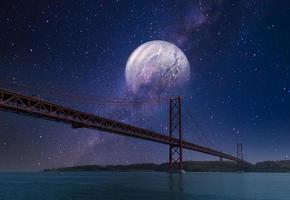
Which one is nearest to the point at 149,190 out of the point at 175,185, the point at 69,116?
the point at 175,185

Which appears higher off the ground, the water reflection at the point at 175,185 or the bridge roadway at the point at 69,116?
the bridge roadway at the point at 69,116

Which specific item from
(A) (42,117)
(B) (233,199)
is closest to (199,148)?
(A) (42,117)

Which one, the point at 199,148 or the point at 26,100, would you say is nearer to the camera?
the point at 26,100

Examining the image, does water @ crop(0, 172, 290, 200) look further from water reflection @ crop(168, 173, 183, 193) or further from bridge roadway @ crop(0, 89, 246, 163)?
bridge roadway @ crop(0, 89, 246, 163)

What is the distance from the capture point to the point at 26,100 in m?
41.6

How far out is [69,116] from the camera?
1949 inches

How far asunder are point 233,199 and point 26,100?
23.3 metres

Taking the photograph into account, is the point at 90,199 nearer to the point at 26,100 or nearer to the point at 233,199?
the point at 233,199

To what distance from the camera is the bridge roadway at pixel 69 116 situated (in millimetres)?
39188

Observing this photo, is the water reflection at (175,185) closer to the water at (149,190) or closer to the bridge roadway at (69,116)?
the water at (149,190)

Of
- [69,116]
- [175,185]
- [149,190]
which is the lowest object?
[149,190]

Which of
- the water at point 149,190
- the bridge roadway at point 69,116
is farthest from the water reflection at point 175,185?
the bridge roadway at point 69,116

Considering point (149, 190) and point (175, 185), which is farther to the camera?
point (175, 185)

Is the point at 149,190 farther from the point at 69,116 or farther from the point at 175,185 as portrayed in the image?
the point at 69,116
